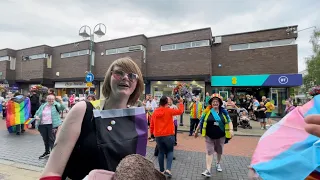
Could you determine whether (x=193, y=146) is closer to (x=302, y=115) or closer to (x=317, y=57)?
(x=302, y=115)

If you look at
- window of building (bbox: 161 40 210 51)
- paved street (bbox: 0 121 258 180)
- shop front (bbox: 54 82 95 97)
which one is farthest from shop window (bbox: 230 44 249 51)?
shop front (bbox: 54 82 95 97)

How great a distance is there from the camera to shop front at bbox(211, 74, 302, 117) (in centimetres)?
1520

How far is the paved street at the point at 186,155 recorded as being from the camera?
4426 mm

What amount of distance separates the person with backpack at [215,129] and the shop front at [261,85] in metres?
13.4

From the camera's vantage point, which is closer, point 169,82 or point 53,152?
point 53,152

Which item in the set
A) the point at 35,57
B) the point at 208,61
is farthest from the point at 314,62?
the point at 35,57

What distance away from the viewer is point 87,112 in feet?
4.09

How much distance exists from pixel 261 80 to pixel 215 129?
13.9 meters

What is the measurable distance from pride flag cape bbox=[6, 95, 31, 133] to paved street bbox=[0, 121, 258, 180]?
2.26 feet

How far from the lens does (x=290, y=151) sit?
1.04m

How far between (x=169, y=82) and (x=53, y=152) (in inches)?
726

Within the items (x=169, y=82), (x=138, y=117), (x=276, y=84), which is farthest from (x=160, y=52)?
(x=138, y=117)

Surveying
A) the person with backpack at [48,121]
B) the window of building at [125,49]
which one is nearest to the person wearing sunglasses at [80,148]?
the person with backpack at [48,121]

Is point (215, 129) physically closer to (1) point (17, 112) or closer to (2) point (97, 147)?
(2) point (97, 147)
